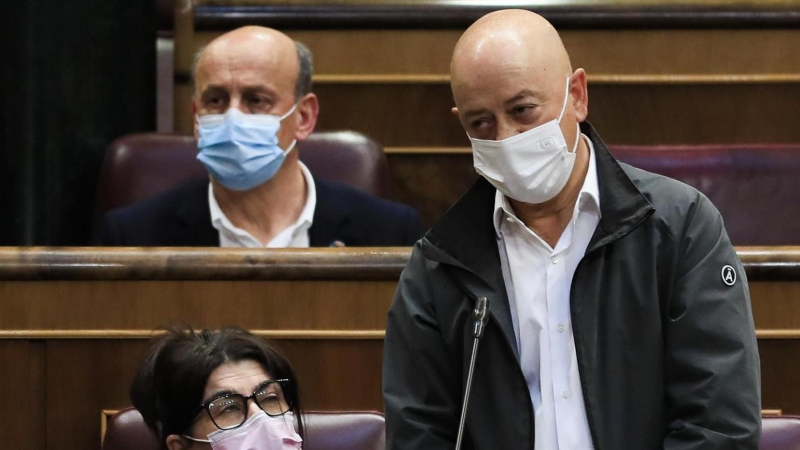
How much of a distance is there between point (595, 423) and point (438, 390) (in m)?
0.17

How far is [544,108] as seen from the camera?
4.56 feet

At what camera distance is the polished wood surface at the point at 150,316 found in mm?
1743

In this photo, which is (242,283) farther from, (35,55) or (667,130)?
Answer: (667,130)

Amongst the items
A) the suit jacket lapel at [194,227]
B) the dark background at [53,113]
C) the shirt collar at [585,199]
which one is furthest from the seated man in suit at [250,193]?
the shirt collar at [585,199]

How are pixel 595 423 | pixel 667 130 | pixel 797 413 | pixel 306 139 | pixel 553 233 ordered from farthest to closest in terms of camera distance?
1. pixel 667 130
2. pixel 306 139
3. pixel 797 413
4. pixel 553 233
5. pixel 595 423

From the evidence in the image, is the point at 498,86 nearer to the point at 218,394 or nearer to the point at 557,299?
the point at 557,299

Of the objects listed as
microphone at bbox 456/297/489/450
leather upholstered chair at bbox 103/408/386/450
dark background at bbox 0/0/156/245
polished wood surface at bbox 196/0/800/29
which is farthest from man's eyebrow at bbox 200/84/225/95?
microphone at bbox 456/297/489/450

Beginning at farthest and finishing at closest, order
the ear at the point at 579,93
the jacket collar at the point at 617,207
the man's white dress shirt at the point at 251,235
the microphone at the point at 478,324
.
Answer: the man's white dress shirt at the point at 251,235
the ear at the point at 579,93
the jacket collar at the point at 617,207
the microphone at the point at 478,324

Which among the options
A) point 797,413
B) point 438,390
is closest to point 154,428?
point 438,390

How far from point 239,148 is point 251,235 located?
15cm

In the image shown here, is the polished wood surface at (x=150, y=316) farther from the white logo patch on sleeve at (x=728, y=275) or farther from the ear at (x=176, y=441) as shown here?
the white logo patch on sleeve at (x=728, y=275)

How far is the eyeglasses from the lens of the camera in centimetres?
139

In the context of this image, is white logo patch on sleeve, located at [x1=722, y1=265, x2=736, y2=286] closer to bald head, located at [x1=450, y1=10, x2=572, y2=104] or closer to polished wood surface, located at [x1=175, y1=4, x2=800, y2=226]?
bald head, located at [x1=450, y1=10, x2=572, y2=104]

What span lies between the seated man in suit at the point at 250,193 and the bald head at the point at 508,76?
0.86 m
